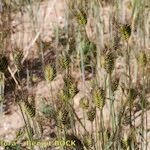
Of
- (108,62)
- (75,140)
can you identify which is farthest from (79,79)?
(108,62)

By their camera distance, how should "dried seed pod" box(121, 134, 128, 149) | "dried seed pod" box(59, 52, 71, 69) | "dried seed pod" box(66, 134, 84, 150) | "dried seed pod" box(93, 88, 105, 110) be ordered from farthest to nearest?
"dried seed pod" box(66, 134, 84, 150) < "dried seed pod" box(121, 134, 128, 149) < "dried seed pod" box(59, 52, 71, 69) < "dried seed pod" box(93, 88, 105, 110)

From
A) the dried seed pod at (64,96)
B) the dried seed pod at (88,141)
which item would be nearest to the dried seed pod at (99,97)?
the dried seed pod at (64,96)

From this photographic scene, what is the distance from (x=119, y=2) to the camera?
1877 millimetres

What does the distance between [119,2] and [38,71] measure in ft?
1.81

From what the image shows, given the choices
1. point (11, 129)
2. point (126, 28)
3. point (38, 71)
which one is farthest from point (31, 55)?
point (126, 28)

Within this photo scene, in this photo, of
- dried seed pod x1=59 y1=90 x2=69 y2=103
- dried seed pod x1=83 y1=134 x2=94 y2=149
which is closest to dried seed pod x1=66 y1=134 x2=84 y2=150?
dried seed pod x1=83 y1=134 x2=94 y2=149

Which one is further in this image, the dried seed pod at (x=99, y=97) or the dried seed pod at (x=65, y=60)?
the dried seed pod at (x=65, y=60)

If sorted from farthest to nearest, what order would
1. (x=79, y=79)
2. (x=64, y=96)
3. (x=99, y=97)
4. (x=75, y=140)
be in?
(x=79, y=79)
(x=75, y=140)
(x=64, y=96)
(x=99, y=97)

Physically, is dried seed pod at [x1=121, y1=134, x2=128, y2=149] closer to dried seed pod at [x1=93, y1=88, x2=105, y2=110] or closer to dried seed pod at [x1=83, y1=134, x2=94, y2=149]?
dried seed pod at [x1=83, y1=134, x2=94, y2=149]

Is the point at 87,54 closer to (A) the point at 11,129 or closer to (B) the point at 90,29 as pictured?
(B) the point at 90,29

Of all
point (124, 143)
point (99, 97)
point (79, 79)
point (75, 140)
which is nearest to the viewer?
point (99, 97)

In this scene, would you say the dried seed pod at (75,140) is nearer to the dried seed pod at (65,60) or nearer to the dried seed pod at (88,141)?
the dried seed pod at (88,141)

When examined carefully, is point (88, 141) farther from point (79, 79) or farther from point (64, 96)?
point (79, 79)

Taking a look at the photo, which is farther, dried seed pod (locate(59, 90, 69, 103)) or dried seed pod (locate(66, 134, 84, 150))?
dried seed pod (locate(66, 134, 84, 150))
